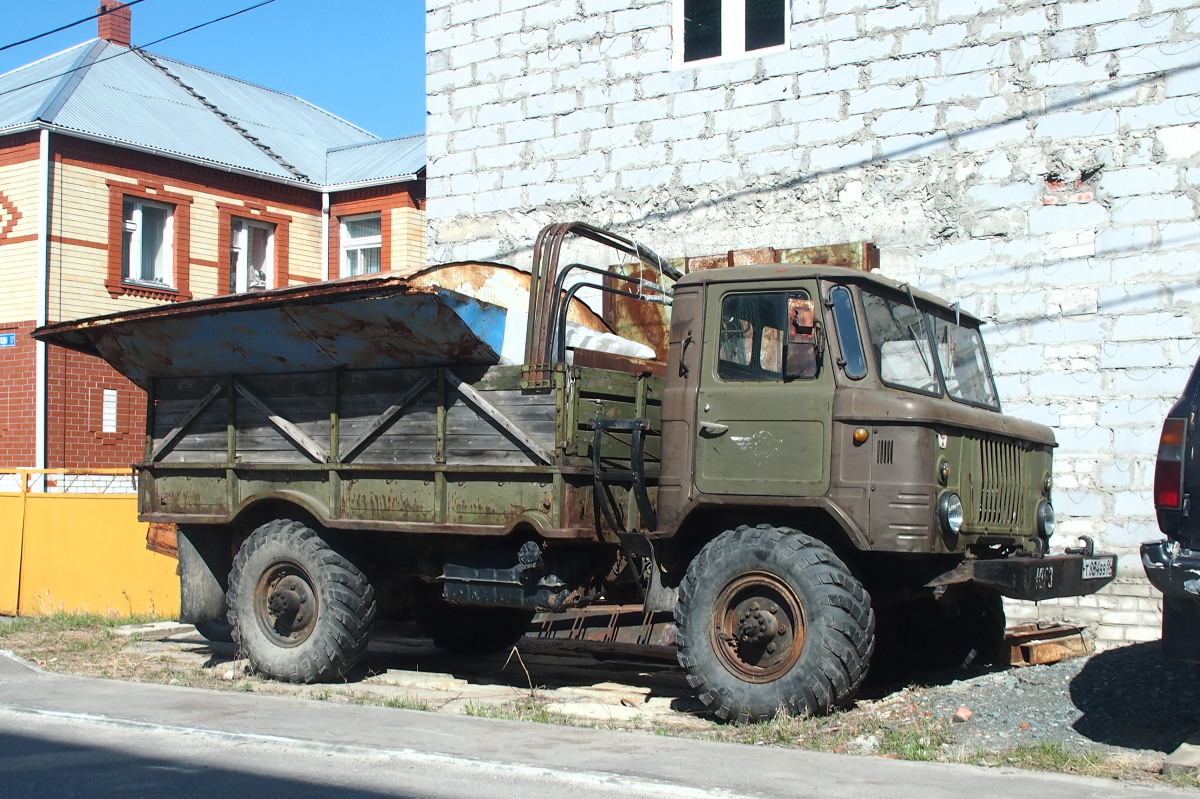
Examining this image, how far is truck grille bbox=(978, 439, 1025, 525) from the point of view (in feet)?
24.8

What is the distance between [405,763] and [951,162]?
6.75 meters

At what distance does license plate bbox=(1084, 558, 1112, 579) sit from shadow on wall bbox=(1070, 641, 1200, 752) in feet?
2.06

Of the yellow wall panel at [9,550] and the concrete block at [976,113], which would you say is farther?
the yellow wall panel at [9,550]

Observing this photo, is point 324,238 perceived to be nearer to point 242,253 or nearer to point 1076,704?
point 242,253

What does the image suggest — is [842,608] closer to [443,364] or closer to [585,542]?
[585,542]

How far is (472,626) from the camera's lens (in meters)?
10.6

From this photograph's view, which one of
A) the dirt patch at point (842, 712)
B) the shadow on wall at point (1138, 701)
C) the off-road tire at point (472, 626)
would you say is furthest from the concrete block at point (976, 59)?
the off-road tire at point (472, 626)

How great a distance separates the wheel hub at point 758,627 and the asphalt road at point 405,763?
1.97 ft

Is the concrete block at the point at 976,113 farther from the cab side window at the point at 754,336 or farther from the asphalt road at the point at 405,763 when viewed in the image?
the asphalt road at the point at 405,763

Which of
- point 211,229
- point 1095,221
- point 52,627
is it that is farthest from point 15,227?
point 1095,221

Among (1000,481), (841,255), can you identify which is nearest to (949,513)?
(1000,481)

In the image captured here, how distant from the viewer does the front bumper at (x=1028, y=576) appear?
716 cm

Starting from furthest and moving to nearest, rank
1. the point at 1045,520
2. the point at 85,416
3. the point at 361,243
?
the point at 361,243
the point at 85,416
the point at 1045,520

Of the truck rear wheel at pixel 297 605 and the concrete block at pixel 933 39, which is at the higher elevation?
the concrete block at pixel 933 39
